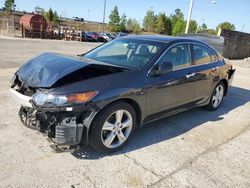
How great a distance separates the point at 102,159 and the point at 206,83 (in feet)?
9.10

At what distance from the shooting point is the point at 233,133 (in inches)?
187

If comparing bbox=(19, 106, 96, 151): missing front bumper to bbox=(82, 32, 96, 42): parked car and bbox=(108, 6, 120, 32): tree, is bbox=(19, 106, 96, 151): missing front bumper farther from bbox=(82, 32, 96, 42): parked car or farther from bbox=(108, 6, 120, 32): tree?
bbox=(108, 6, 120, 32): tree

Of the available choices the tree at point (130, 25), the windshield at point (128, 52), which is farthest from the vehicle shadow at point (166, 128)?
the tree at point (130, 25)

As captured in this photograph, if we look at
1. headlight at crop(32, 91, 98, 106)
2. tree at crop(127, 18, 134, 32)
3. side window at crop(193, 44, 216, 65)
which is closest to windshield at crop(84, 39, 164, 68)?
side window at crop(193, 44, 216, 65)

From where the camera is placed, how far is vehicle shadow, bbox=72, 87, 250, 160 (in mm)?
3648

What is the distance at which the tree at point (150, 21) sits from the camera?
6391 cm

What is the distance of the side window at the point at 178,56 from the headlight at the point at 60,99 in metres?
1.49

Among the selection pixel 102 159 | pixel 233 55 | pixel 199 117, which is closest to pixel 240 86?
pixel 199 117

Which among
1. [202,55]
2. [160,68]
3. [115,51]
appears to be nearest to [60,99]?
[160,68]

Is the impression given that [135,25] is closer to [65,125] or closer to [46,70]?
[46,70]

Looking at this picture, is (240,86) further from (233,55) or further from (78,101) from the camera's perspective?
(233,55)

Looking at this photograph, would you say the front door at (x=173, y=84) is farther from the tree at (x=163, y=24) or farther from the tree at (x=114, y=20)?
the tree at (x=114, y=20)

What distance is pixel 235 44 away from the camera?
21141 millimetres

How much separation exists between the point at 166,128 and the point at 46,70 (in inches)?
91.7
